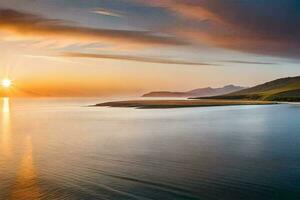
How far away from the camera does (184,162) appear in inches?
1154

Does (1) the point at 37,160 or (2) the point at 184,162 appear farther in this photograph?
(1) the point at 37,160

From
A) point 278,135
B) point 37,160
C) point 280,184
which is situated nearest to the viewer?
point 280,184

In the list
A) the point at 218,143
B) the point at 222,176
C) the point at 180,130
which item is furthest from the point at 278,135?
the point at 222,176

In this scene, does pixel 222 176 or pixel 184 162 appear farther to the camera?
pixel 184 162

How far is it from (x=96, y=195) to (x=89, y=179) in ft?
12.4

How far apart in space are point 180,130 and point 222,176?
3083cm

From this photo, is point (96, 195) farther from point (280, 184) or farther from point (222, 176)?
point (280, 184)

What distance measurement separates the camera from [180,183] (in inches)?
888

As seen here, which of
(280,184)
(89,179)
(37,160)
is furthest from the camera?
(37,160)

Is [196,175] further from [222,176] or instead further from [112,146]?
[112,146]

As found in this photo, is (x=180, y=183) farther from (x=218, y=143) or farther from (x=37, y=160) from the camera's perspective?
(x=218, y=143)

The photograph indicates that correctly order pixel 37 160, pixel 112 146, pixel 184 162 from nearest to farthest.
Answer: pixel 184 162
pixel 37 160
pixel 112 146

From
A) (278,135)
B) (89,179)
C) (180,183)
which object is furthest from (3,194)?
(278,135)

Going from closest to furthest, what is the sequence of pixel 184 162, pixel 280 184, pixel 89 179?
pixel 280 184 < pixel 89 179 < pixel 184 162
